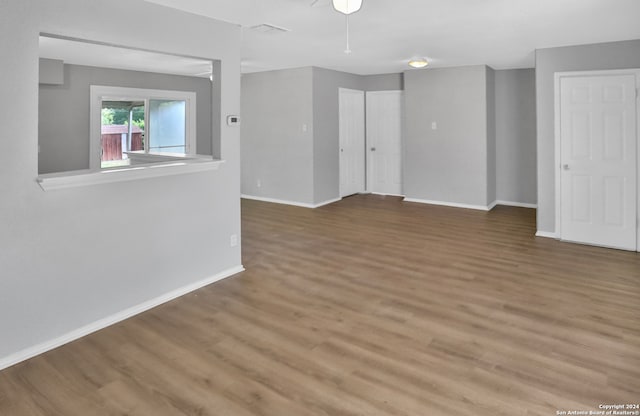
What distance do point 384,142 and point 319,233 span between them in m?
3.51

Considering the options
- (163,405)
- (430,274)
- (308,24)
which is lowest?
(163,405)

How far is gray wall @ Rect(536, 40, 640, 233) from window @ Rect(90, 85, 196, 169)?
6.03m

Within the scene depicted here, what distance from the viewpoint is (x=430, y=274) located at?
161 inches

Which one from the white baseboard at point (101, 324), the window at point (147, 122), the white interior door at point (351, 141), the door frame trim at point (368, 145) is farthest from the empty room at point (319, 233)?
the door frame trim at point (368, 145)

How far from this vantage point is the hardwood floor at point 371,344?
2.18m

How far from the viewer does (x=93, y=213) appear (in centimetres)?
296

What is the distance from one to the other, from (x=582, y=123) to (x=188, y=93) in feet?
21.8

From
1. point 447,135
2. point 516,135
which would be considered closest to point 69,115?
point 447,135

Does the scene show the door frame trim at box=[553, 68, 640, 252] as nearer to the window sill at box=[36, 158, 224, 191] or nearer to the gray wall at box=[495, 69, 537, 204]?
the gray wall at box=[495, 69, 537, 204]

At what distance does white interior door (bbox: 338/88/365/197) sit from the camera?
808 centimetres

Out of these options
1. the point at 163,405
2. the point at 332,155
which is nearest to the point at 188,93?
the point at 332,155

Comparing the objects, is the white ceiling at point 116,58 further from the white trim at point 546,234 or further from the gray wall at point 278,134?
the white trim at point 546,234

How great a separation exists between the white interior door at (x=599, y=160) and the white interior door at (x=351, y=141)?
3.84 m

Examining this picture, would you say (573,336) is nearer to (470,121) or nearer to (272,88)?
(470,121)
